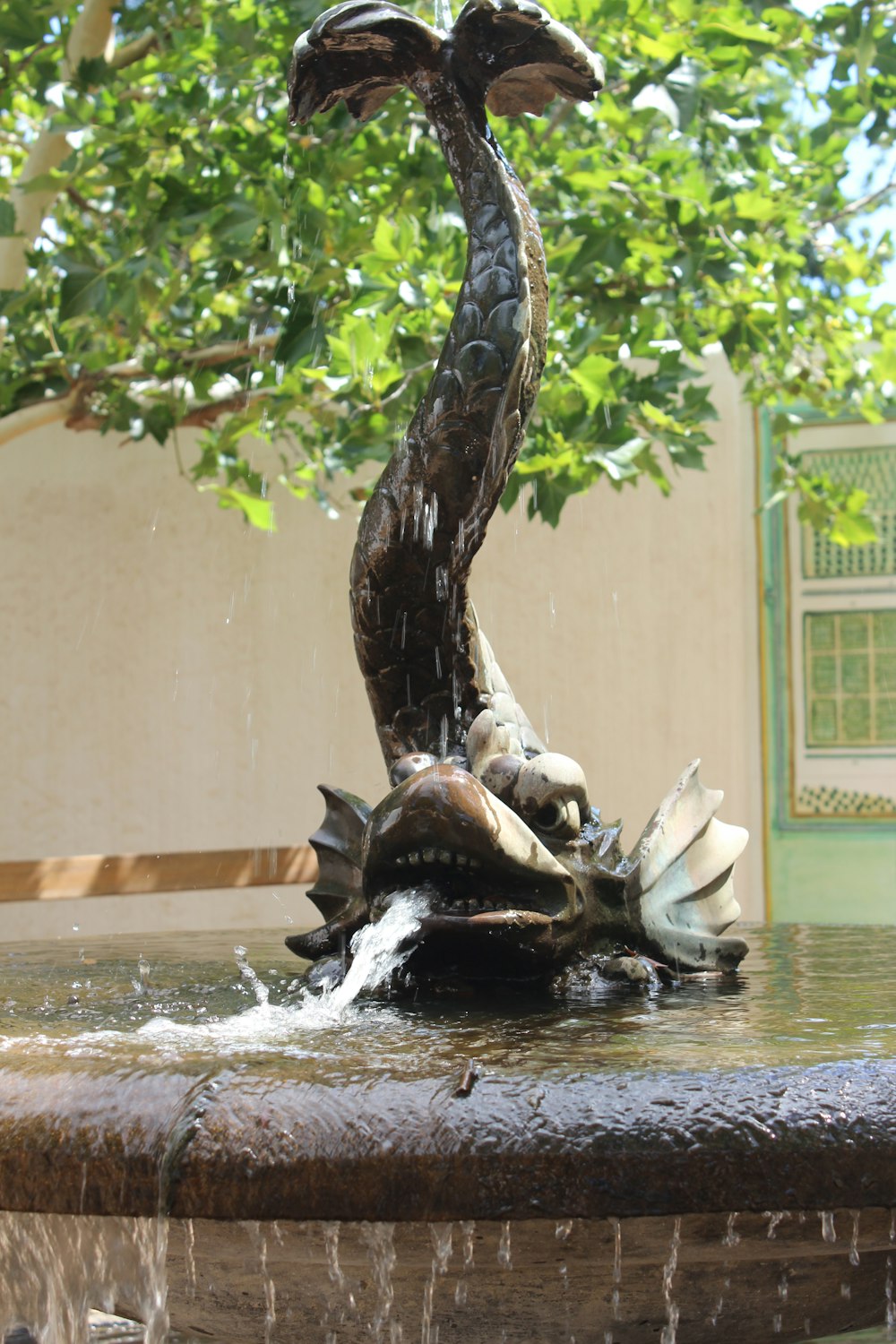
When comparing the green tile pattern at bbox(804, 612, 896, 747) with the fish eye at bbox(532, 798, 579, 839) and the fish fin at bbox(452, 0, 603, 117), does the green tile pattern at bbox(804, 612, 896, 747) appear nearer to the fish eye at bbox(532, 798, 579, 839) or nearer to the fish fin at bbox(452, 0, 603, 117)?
the fish fin at bbox(452, 0, 603, 117)

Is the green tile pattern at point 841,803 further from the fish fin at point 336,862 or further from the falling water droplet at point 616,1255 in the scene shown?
the falling water droplet at point 616,1255

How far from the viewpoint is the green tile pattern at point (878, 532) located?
764 centimetres

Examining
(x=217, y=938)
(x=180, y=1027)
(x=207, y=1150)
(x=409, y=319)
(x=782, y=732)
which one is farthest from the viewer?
(x=782, y=732)

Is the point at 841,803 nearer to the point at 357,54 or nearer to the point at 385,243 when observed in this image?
the point at 385,243

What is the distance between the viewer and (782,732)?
763 centimetres

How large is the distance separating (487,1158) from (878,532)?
695cm

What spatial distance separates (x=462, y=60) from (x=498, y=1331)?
177cm

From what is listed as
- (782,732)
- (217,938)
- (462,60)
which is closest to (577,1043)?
(462,60)

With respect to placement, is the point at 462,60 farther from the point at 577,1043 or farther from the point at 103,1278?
the point at 103,1278

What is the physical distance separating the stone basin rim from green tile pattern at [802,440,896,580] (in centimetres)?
662

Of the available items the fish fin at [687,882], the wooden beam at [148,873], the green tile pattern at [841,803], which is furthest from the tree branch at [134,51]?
the green tile pattern at [841,803]

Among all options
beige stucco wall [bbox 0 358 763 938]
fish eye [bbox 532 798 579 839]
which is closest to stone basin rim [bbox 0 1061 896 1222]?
fish eye [bbox 532 798 579 839]

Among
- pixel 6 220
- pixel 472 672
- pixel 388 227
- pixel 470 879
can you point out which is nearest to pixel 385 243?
pixel 388 227

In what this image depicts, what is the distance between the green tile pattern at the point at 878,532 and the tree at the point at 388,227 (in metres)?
2.48
